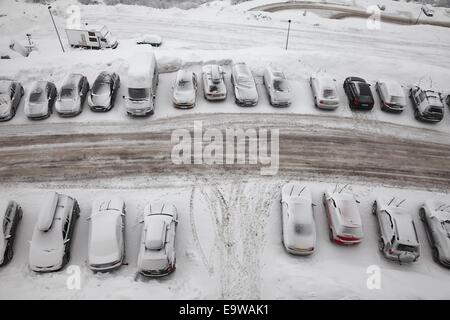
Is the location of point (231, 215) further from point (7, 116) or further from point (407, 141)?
point (7, 116)

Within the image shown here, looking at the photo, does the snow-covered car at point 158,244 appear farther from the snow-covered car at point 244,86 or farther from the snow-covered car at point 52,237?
the snow-covered car at point 244,86

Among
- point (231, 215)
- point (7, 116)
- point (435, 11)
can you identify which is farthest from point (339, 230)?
point (435, 11)

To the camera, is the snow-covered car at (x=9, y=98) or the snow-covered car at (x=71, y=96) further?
the snow-covered car at (x=71, y=96)

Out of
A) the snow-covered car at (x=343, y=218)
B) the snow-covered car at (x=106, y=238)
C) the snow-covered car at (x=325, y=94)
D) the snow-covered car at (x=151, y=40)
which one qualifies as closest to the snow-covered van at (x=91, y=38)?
the snow-covered car at (x=151, y=40)

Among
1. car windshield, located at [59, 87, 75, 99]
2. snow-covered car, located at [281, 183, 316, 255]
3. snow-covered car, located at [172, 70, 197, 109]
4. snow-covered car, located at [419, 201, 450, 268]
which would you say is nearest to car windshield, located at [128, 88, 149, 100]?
snow-covered car, located at [172, 70, 197, 109]

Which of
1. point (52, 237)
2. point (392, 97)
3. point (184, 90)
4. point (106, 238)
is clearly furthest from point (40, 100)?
point (392, 97)

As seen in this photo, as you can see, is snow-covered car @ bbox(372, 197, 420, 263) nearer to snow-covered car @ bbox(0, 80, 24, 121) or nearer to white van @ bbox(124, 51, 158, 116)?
white van @ bbox(124, 51, 158, 116)

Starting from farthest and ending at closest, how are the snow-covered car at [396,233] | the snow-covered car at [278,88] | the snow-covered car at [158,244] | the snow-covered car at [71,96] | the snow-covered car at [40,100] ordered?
the snow-covered car at [278,88], the snow-covered car at [71,96], the snow-covered car at [40,100], the snow-covered car at [396,233], the snow-covered car at [158,244]

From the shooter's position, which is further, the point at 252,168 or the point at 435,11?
the point at 435,11
